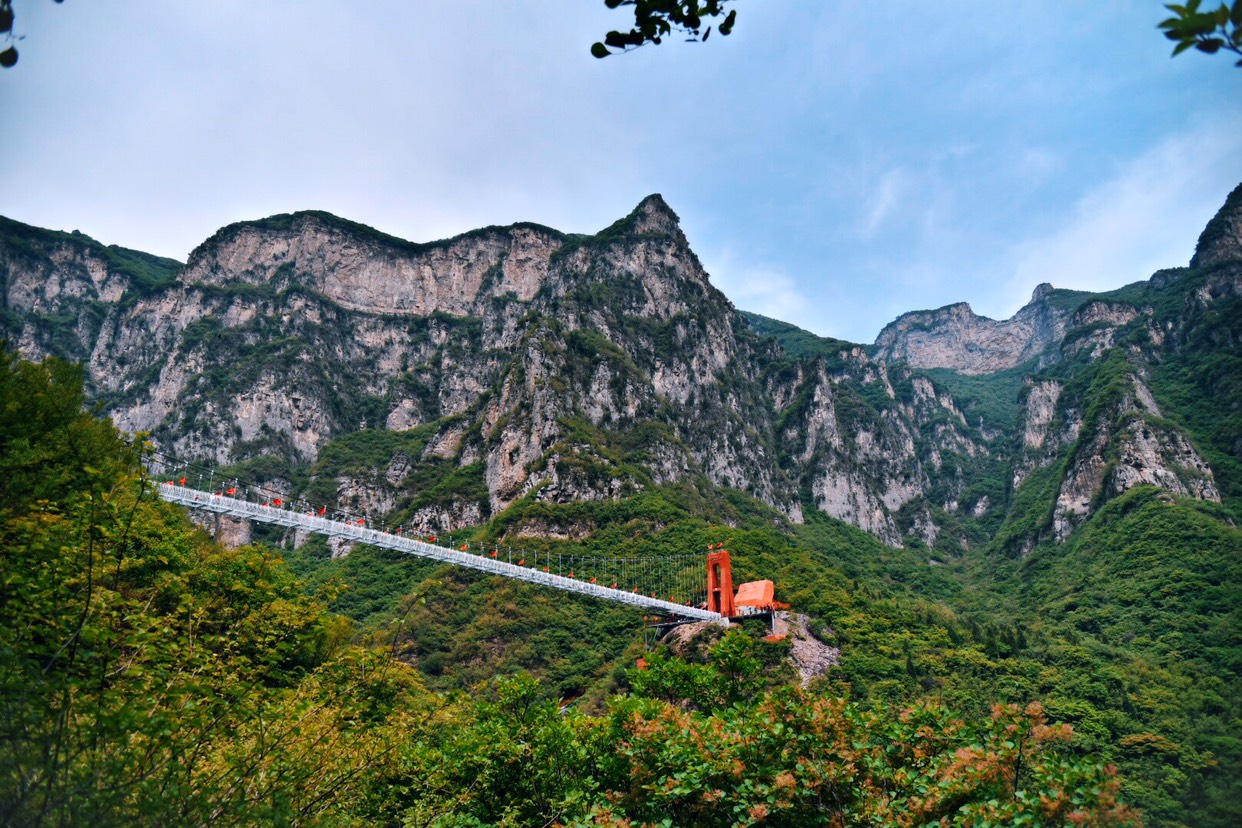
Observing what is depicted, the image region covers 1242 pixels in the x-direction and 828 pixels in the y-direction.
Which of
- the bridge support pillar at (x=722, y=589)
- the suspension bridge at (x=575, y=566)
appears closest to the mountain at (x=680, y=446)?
the suspension bridge at (x=575, y=566)

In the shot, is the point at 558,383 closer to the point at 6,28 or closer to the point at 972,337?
the point at 6,28

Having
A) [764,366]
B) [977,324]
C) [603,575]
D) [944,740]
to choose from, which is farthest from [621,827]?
[977,324]

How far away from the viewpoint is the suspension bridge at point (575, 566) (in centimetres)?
3014

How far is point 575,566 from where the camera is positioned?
52.0m

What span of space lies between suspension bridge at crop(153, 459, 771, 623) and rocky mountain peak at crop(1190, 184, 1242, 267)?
95.8 m

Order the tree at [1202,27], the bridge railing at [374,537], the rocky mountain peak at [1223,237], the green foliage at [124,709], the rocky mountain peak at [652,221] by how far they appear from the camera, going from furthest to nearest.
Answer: the rocky mountain peak at [652,221] < the rocky mountain peak at [1223,237] < the bridge railing at [374,537] < the green foliage at [124,709] < the tree at [1202,27]

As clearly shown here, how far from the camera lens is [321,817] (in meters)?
5.61

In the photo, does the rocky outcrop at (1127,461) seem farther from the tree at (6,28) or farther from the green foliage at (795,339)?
the tree at (6,28)

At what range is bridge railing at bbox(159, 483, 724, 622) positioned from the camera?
93.8 ft

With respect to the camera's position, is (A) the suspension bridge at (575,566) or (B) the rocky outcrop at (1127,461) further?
(B) the rocky outcrop at (1127,461)

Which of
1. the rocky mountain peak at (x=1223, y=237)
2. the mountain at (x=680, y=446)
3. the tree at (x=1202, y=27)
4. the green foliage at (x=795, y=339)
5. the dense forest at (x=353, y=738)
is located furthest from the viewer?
the green foliage at (x=795, y=339)

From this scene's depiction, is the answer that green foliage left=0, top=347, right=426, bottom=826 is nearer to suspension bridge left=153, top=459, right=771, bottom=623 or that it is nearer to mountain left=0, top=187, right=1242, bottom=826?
suspension bridge left=153, top=459, right=771, bottom=623

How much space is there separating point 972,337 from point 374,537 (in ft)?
628

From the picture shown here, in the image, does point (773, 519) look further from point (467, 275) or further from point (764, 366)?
point (467, 275)
